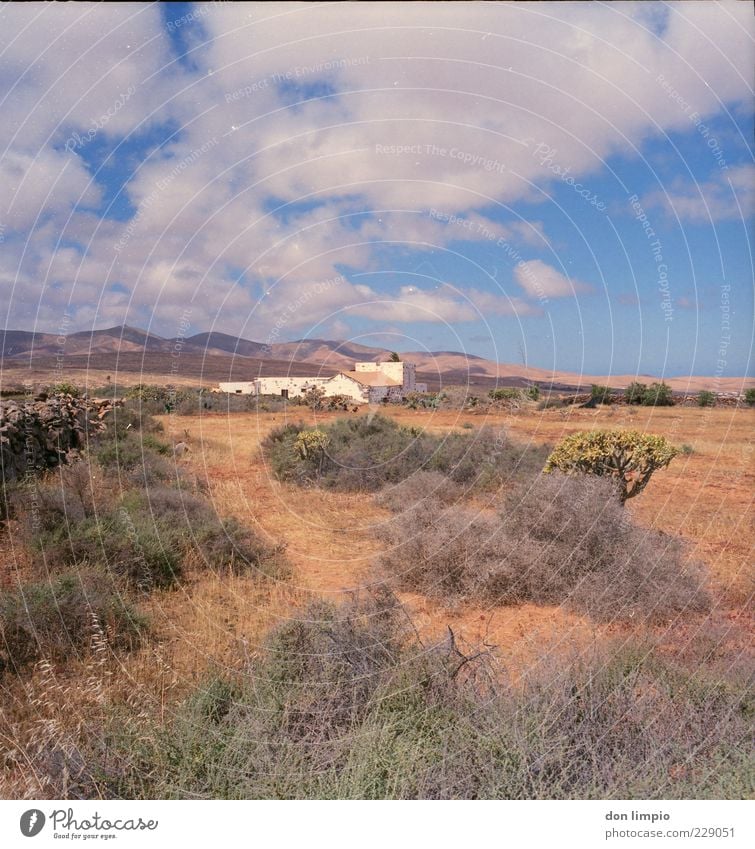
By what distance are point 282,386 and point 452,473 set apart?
3730 cm

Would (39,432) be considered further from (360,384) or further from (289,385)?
(289,385)

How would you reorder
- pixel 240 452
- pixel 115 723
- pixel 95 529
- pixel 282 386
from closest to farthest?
pixel 115 723 → pixel 95 529 → pixel 240 452 → pixel 282 386

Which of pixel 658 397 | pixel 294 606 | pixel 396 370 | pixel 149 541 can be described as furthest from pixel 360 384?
pixel 294 606

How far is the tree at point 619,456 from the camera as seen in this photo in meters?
10.1

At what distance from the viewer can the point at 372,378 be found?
4816 cm

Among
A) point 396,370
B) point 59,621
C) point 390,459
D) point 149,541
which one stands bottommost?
point 59,621

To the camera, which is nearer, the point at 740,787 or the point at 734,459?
the point at 740,787

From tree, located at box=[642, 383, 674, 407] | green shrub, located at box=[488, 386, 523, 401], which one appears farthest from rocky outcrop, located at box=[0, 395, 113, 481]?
tree, located at box=[642, 383, 674, 407]

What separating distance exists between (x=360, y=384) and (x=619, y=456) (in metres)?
36.6
